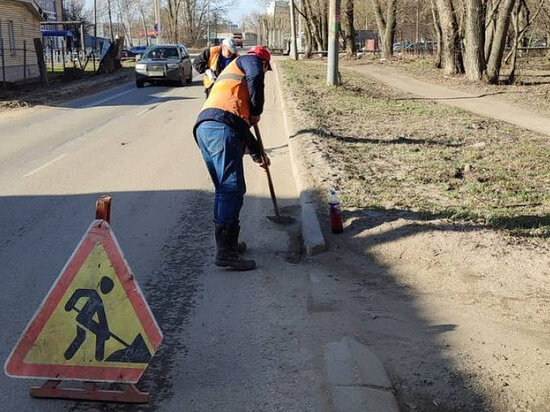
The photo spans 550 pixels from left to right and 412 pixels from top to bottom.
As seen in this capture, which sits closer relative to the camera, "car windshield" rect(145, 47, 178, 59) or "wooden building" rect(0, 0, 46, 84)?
"car windshield" rect(145, 47, 178, 59)

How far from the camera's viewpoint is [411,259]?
5543mm

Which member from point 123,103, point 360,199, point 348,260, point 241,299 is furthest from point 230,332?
point 123,103

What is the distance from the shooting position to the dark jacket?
5.21m

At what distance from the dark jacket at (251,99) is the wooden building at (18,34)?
23.7 metres

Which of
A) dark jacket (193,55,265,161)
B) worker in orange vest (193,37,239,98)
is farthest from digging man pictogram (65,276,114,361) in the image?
worker in orange vest (193,37,239,98)

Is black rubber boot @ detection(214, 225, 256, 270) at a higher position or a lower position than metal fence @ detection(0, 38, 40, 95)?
lower

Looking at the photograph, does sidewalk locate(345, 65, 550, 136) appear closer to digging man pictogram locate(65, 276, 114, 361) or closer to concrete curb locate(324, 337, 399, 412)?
concrete curb locate(324, 337, 399, 412)

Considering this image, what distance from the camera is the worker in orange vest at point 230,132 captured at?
5.23 m

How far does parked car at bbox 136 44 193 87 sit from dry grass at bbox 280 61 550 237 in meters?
11.6

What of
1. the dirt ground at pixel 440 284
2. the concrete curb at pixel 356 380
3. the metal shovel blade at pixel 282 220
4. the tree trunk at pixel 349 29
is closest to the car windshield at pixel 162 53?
Answer: the dirt ground at pixel 440 284

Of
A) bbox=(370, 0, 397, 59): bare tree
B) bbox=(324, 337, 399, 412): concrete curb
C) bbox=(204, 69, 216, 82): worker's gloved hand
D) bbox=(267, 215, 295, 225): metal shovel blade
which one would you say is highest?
bbox=(370, 0, 397, 59): bare tree

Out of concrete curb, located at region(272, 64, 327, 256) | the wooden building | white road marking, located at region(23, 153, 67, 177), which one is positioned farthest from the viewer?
the wooden building

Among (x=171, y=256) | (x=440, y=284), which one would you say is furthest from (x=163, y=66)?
(x=440, y=284)

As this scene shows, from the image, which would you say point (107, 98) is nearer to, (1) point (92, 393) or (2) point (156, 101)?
(2) point (156, 101)
